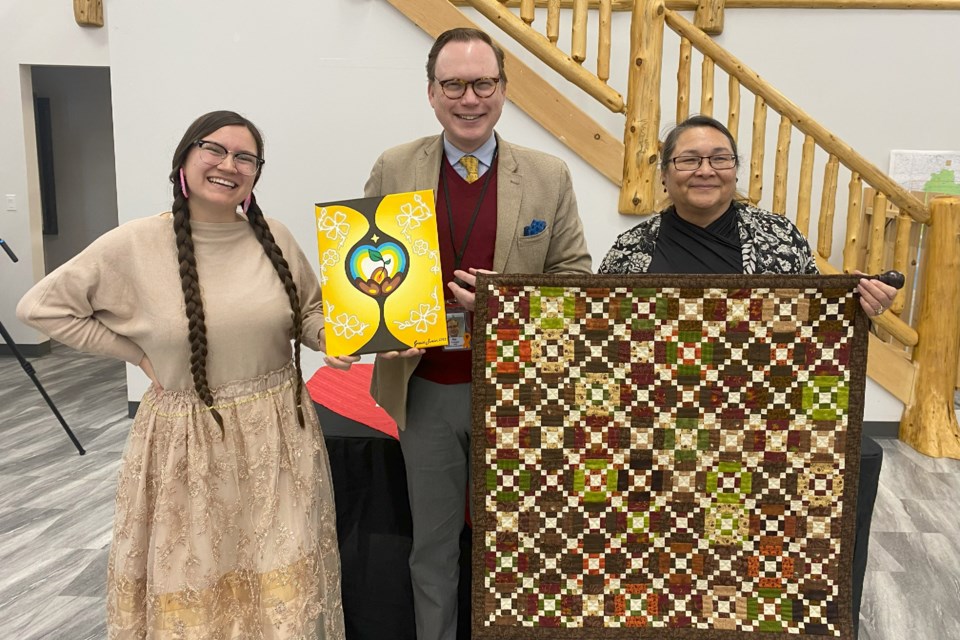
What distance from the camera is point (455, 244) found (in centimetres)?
163

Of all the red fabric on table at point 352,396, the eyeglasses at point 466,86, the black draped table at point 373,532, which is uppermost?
the eyeglasses at point 466,86

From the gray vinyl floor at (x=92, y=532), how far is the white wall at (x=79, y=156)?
2.99m

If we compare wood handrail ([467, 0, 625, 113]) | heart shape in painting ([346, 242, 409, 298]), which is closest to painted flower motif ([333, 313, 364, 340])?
heart shape in painting ([346, 242, 409, 298])

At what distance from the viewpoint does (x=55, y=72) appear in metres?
6.77

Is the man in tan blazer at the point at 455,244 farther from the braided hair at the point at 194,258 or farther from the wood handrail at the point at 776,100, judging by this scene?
the wood handrail at the point at 776,100

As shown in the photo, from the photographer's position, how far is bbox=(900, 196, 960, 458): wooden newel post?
392 centimetres

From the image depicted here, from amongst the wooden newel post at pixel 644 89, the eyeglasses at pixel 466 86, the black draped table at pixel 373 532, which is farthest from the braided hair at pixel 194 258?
the wooden newel post at pixel 644 89

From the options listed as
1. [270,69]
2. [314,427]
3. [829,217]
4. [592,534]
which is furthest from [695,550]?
[270,69]

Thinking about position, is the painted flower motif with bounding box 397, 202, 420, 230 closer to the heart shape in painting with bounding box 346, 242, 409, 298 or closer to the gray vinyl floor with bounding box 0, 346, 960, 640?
the heart shape in painting with bounding box 346, 242, 409, 298

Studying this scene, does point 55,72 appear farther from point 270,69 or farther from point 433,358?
point 433,358

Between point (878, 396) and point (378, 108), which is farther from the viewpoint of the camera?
point (878, 396)

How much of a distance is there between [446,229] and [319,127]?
252cm

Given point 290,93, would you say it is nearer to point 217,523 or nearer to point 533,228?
point 533,228

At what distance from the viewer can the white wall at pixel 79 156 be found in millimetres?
6805
